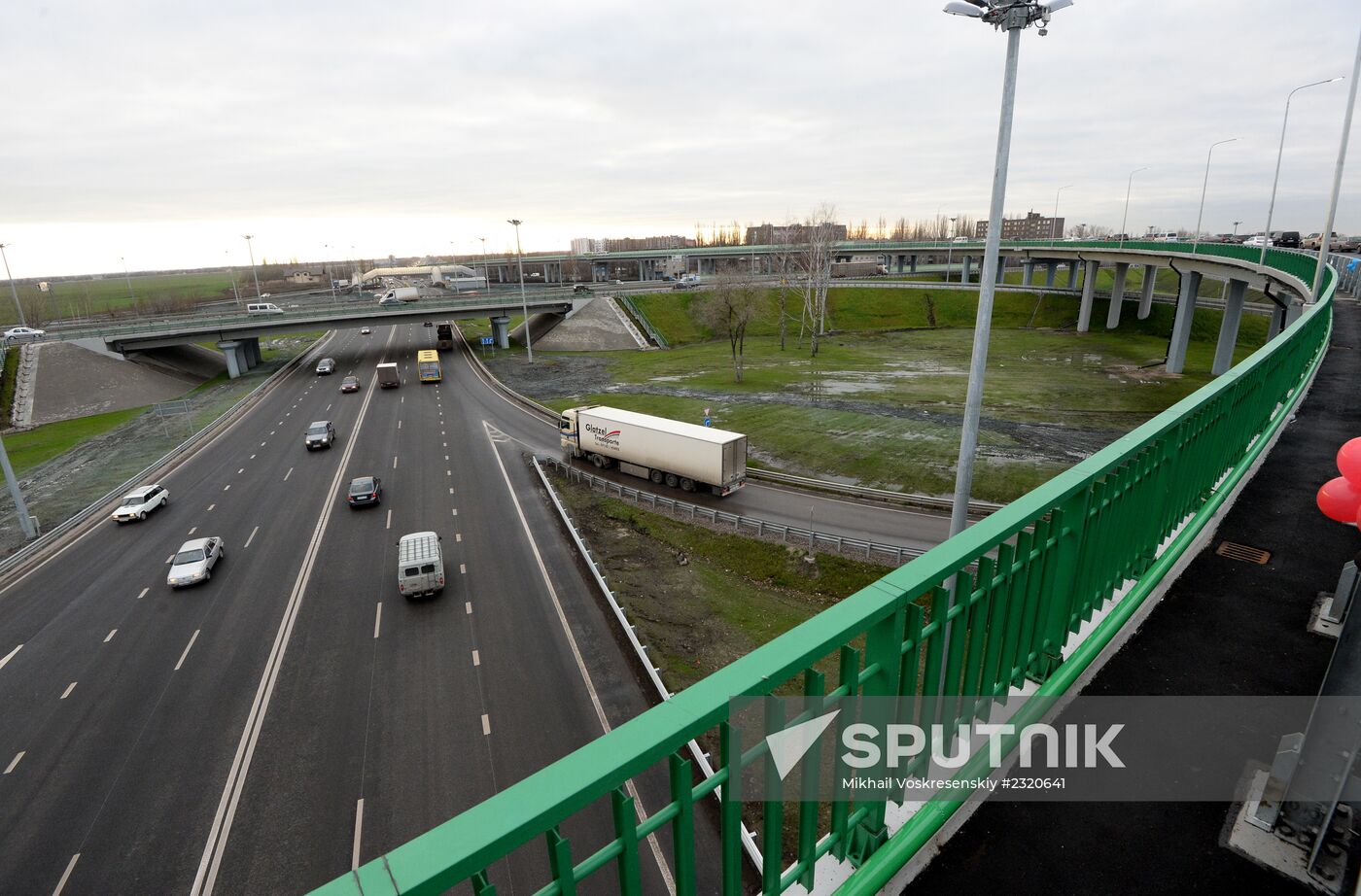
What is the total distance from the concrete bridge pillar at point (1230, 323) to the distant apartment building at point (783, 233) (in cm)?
3635

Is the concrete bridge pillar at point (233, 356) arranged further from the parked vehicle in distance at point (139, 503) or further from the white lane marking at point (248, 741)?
the white lane marking at point (248, 741)

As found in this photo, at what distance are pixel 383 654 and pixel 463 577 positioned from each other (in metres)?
4.28

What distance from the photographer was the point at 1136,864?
3.18 metres

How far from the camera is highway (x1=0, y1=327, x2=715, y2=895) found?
11.9 m

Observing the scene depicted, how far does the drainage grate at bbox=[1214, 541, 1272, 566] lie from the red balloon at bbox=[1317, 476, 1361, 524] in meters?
1.99

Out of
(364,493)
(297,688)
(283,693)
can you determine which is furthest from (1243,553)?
(364,493)

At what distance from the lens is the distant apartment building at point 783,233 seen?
93.2 meters

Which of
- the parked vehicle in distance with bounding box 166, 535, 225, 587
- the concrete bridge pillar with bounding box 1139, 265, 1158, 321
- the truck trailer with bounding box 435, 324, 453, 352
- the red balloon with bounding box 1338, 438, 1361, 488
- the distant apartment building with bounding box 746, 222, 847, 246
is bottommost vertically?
the parked vehicle in distance with bounding box 166, 535, 225, 587

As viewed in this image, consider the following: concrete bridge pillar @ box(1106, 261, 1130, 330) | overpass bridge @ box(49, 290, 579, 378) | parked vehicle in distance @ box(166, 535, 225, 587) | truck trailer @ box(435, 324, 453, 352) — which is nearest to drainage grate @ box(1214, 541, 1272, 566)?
parked vehicle in distance @ box(166, 535, 225, 587)

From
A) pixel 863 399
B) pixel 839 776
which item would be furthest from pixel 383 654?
pixel 863 399

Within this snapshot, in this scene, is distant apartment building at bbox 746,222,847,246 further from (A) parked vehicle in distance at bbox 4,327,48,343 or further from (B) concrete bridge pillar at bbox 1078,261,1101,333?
(A) parked vehicle in distance at bbox 4,327,48,343

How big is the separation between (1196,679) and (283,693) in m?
18.4

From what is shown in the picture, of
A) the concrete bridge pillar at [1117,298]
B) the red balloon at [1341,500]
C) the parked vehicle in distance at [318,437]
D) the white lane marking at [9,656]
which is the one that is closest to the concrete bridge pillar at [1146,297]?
the concrete bridge pillar at [1117,298]

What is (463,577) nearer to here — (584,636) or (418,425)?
(584,636)
